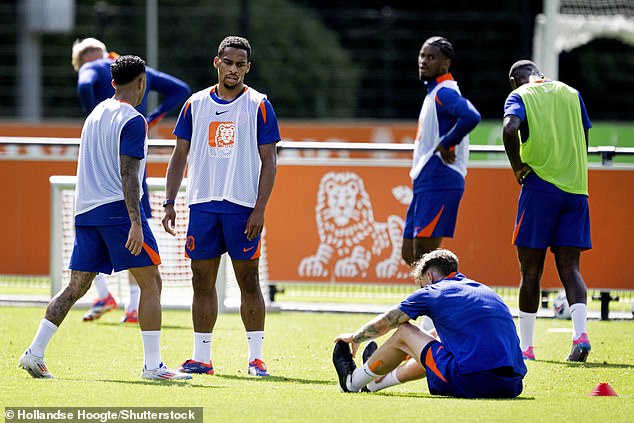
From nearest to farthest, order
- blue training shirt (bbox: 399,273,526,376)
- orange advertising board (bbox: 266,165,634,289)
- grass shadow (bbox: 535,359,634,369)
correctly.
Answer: blue training shirt (bbox: 399,273,526,376)
grass shadow (bbox: 535,359,634,369)
orange advertising board (bbox: 266,165,634,289)

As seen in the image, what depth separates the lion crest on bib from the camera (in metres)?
13.7

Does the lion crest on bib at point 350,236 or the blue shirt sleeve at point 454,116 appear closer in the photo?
the blue shirt sleeve at point 454,116

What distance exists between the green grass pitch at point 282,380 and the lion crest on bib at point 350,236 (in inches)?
29.7

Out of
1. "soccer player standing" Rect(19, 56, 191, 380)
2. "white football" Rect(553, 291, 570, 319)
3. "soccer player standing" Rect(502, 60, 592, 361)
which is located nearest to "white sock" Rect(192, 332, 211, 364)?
"soccer player standing" Rect(19, 56, 191, 380)

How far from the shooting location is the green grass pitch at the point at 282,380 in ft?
24.3

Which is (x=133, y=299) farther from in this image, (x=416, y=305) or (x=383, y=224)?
(x=416, y=305)

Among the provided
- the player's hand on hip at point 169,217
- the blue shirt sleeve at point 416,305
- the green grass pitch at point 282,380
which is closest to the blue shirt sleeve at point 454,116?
the green grass pitch at point 282,380

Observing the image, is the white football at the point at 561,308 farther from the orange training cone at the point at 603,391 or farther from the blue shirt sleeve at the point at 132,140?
the blue shirt sleeve at the point at 132,140

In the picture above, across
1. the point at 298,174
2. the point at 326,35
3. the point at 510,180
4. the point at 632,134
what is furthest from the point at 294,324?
the point at 326,35

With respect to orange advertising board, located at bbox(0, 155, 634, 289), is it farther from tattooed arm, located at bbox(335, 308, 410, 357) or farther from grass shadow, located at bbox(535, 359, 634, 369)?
tattooed arm, located at bbox(335, 308, 410, 357)

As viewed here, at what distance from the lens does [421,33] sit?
31.1 metres

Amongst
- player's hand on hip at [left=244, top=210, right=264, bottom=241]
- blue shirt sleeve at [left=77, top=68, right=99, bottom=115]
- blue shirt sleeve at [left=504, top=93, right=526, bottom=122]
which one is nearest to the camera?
player's hand on hip at [left=244, top=210, right=264, bottom=241]

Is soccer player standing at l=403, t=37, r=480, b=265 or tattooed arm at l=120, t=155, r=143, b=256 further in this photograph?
soccer player standing at l=403, t=37, r=480, b=265

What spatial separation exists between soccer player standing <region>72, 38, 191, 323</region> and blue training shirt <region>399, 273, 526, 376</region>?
4.62 meters
